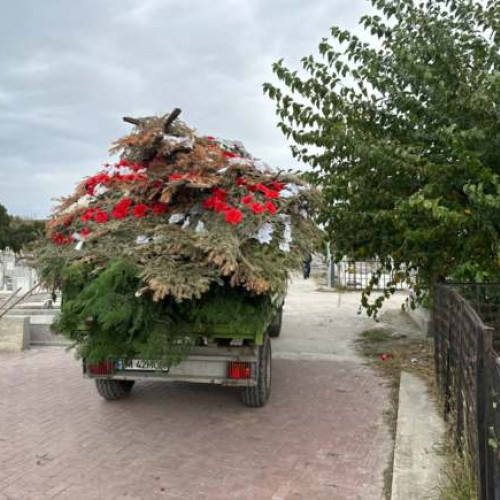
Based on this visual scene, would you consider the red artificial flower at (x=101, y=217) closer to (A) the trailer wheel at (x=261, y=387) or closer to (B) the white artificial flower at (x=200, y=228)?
(B) the white artificial flower at (x=200, y=228)

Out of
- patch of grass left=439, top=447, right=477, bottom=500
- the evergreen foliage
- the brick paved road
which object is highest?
the evergreen foliage

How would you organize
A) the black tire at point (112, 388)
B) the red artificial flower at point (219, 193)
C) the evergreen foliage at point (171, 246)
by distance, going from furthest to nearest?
the black tire at point (112, 388), the red artificial flower at point (219, 193), the evergreen foliage at point (171, 246)

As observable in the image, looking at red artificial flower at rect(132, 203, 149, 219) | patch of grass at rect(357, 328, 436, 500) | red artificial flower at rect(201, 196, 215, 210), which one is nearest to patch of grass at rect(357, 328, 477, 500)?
patch of grass at rect(357, 328, 436, 500)

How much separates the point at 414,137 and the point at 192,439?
4.20 metres

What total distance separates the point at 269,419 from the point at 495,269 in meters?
3.07

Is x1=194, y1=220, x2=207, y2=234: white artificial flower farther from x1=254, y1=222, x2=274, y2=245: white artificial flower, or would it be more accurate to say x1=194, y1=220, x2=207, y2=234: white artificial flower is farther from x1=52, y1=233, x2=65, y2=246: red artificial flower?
x1=52, y1=233, x2=65, y2=246: red artificial flower

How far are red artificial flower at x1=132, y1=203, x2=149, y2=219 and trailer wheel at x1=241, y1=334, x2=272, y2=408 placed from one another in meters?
1.80

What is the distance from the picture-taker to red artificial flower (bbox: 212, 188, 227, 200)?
565 cm

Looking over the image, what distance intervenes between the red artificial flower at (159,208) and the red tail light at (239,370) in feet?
5.56

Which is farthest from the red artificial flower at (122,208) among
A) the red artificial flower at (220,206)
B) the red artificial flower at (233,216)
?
the red artificial flower at (233,216)

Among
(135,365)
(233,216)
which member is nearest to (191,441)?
(135,365)

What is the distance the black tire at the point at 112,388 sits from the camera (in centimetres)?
598

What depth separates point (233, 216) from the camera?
5344 millimetres

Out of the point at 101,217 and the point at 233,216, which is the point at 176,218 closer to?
the point at 233,216
